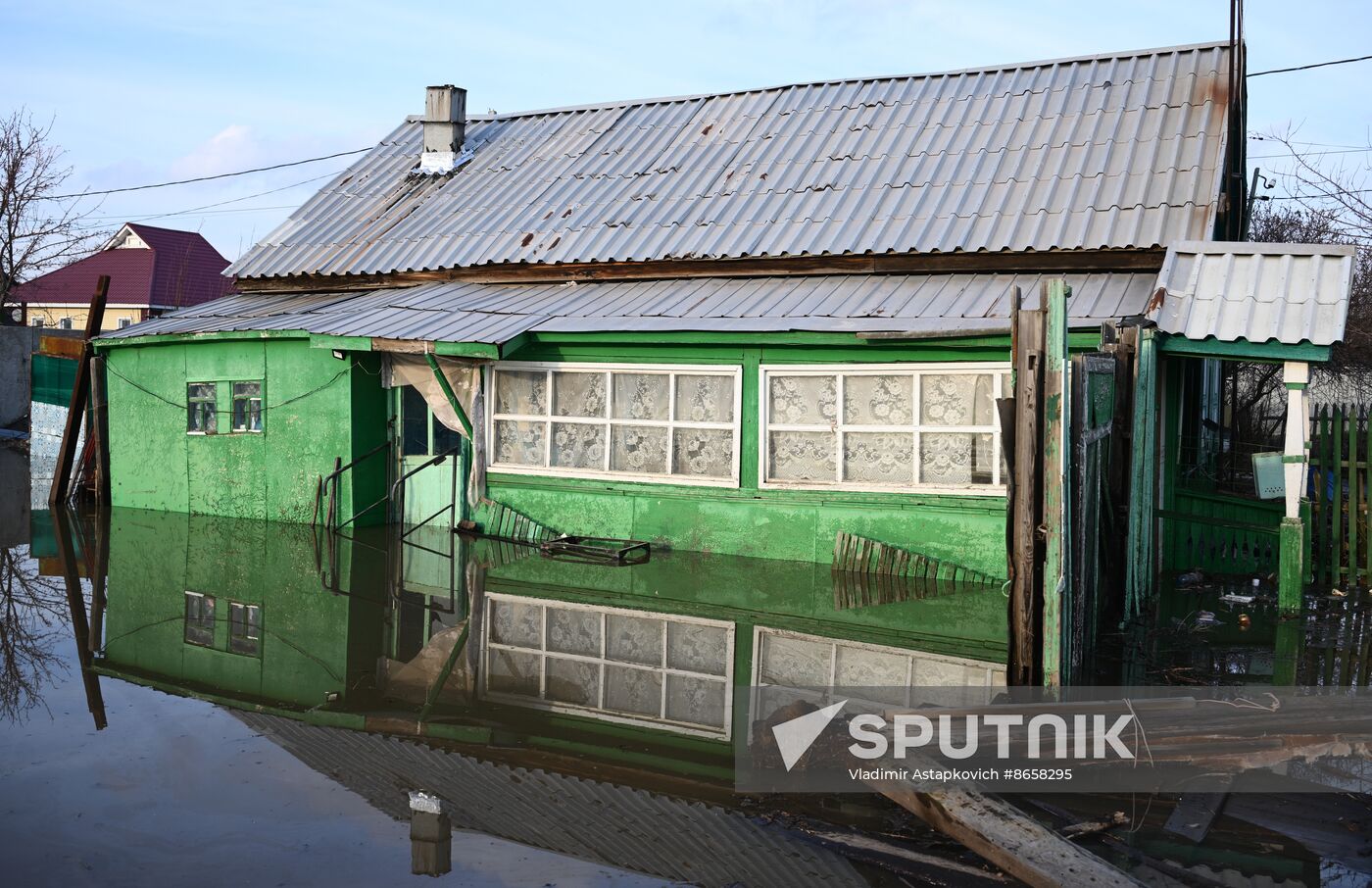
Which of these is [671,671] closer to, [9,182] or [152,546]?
[152,546]

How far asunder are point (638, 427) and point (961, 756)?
7293 mm

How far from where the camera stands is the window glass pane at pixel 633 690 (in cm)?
693

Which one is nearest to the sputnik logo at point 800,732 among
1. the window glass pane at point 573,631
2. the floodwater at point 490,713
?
the floodwater at point 490,713

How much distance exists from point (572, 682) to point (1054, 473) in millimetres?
3242

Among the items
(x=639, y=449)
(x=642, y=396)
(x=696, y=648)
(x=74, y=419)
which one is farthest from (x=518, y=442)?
(x=74, y=419)

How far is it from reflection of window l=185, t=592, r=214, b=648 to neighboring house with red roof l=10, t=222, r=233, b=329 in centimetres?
3432

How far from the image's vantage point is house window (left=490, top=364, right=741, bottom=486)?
12.1m

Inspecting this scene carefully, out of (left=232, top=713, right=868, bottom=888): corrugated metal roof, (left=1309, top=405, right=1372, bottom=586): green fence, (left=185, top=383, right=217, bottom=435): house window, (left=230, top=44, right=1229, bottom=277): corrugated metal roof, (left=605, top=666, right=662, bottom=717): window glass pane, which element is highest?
(left=230, top=44, right=1229, bottom=277): corrugated metal roof

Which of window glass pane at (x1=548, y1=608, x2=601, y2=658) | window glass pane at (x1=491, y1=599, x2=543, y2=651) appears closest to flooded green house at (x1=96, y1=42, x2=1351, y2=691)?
window glass pane at (x1=548, y1=608, x2=601, y2=658)

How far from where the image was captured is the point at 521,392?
43.2ft

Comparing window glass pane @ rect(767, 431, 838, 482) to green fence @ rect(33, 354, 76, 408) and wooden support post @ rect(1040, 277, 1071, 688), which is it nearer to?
wooden support post @ rect(1040, 277, 1071, 688)

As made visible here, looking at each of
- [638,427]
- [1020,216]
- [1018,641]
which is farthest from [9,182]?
[1018,641]

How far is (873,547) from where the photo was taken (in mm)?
11039

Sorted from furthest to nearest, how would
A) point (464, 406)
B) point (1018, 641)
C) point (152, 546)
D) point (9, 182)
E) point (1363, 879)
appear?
1. point (9, 182)
2. point (464, 406)
3. point (152, 546)
4. point (1018, 641)
5. point (1363, 879)
